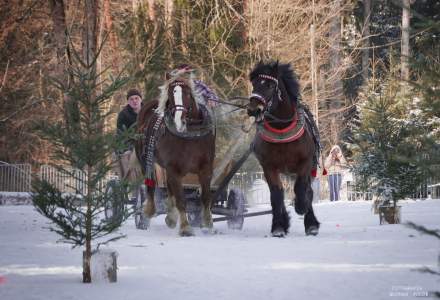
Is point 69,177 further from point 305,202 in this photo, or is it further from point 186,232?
point 305,202

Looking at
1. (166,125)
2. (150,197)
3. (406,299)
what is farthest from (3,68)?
(406,299)

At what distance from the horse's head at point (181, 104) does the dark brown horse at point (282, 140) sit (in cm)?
95

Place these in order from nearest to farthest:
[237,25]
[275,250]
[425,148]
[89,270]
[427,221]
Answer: [425,148] → [89,270] → [275,250] → [427,221] → [237,25]

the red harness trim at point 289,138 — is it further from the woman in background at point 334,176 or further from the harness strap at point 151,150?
the woman in background at point 334,176

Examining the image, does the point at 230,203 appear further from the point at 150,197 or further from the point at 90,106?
the point at 90,106

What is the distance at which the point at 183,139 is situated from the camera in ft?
40.5

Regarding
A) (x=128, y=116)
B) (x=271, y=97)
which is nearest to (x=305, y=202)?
(x=271, y=97)

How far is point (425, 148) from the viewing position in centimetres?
559

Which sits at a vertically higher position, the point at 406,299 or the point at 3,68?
the point at 3,68

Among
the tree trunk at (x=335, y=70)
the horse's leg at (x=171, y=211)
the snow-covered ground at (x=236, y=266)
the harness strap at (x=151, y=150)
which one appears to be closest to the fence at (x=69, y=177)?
the snow-covered ground at (x=236, y=266)

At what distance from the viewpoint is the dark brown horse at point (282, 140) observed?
11680 millimetres

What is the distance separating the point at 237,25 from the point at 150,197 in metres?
17.4

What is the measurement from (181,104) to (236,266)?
4.11 m

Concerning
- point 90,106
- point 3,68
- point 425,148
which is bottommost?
point 425,148
